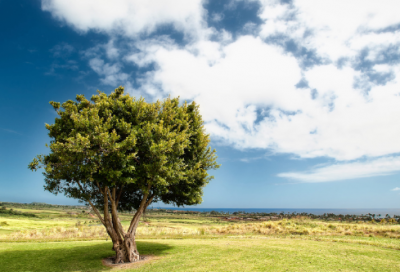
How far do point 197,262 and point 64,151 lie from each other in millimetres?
9859

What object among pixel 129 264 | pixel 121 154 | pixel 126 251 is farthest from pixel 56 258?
pixel 121 154

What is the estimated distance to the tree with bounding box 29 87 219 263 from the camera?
12516mm

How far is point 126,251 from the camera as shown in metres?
14.6

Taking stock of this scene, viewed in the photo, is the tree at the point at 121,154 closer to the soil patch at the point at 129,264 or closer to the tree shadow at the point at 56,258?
the soil patch at the point at 129,264

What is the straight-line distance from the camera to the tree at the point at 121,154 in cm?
1252

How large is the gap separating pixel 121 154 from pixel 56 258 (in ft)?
31.2

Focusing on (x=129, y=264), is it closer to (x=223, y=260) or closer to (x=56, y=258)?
(x=56, y=258)

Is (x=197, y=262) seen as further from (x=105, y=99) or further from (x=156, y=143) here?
(x=105, y=99)

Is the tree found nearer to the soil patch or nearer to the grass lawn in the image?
the soil patch

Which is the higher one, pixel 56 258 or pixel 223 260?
pixel 223 260

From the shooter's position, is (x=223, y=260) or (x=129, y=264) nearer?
(x=223, y=260)

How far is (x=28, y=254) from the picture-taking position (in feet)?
50.7

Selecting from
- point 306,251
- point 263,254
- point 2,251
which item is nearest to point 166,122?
point 263,254

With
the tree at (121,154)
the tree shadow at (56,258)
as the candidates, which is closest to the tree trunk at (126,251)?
the tree at (121,154)
